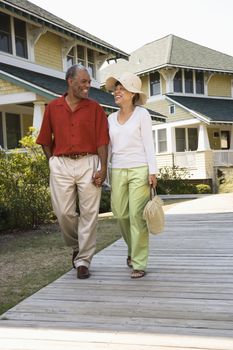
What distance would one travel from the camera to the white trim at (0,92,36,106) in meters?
14.7

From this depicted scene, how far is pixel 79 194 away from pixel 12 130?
14516 mm

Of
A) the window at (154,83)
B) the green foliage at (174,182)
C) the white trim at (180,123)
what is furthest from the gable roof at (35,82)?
the window at (154,83)

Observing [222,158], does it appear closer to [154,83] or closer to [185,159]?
[185,159]

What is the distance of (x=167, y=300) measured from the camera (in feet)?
12.7

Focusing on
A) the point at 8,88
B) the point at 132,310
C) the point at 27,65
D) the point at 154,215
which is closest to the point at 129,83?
the point at 154,215

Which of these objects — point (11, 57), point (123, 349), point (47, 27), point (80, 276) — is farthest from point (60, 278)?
point (47, 27)

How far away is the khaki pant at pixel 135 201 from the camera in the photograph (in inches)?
183

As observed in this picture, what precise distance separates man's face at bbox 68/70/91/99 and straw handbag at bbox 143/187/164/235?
1256 mm

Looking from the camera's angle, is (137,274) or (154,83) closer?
(137,274)

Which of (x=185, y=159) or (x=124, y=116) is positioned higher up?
(x=124, y=116)

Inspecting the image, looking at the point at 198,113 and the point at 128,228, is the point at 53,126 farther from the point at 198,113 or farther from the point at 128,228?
the point at 198,113

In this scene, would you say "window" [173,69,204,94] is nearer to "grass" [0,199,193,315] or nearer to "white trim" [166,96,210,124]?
"white trim" [166,96,210,124]

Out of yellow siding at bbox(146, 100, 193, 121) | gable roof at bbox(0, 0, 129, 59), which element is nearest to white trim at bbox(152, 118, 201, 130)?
yellow siding at bbox(146, 100, 193, 121)

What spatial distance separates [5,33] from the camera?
54.8ft
